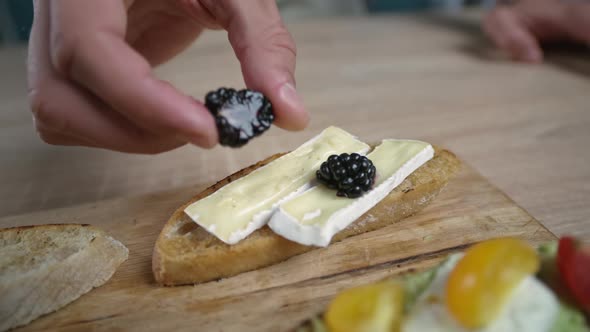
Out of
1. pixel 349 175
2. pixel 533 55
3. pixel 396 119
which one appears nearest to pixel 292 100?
pixel 349 175

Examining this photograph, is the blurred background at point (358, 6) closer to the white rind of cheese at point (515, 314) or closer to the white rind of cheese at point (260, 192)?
the white rind of cheese at point (260, 192)

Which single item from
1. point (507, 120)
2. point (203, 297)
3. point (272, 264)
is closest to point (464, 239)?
point (272, 264)

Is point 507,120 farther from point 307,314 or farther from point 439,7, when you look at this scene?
point 439,7

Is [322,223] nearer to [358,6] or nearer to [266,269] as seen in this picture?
[266,269]

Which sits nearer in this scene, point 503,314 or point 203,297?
point 503,314

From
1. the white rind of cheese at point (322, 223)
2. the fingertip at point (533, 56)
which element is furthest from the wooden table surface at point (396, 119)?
the white rind of cheese at point (322, 223)
